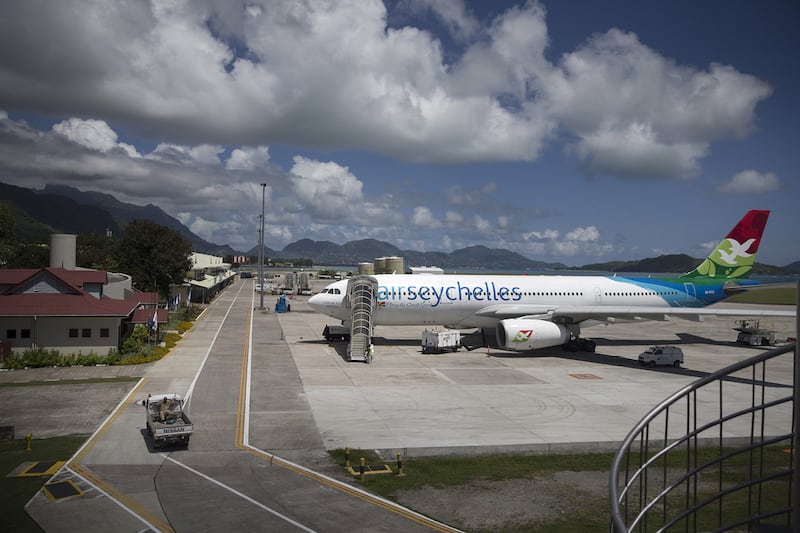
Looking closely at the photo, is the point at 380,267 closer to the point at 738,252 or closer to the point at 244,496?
the point at 738,252

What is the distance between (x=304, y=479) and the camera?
653 inches

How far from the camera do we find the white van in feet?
115

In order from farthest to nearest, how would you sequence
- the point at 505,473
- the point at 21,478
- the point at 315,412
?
1. the point at 315,412
2. the point at 505,473
3. the point at 21,478

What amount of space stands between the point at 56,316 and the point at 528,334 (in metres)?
28.9

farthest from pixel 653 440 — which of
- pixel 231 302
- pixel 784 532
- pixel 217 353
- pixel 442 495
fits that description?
pixel 231 302

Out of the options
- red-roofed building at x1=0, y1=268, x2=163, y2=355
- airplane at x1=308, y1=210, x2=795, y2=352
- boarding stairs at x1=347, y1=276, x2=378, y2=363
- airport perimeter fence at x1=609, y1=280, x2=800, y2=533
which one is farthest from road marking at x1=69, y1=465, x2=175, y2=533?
airplane at x1=308, y1=210, x2=795, y2=352

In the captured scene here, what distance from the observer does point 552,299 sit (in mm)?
43312

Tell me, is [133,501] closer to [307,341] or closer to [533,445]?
[533,445]

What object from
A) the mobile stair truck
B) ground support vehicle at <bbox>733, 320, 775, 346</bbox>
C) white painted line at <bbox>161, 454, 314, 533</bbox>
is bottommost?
white painted line at <bbox>161, 454, 314, 533</bbox>

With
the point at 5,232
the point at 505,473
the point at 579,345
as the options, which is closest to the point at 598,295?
the point at 579,345

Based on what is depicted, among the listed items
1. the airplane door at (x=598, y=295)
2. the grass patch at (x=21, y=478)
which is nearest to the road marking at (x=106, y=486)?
the grass patch at (x=21, y=478)

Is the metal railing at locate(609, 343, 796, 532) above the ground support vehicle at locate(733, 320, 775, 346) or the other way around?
the other way around

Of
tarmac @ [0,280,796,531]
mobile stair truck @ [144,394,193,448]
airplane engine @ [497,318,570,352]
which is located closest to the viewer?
tarmac @ [0,280,796,531]

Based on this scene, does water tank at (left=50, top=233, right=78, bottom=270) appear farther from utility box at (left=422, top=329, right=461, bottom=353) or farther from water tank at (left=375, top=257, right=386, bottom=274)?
water tank at (left=375, top=257, right=386, bottom=274)
